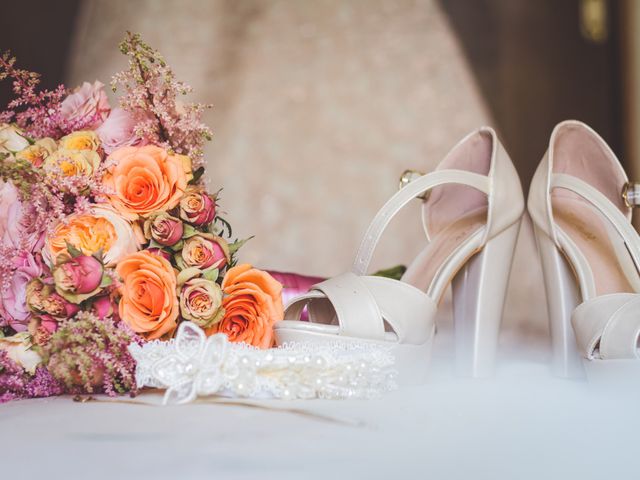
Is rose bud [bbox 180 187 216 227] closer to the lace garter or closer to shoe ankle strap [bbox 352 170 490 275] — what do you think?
the lace garter

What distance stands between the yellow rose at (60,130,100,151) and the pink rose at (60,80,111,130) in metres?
0.06

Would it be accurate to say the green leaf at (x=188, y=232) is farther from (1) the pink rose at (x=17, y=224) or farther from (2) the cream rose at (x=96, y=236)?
(1) the pink rose at (x=17, y=224)

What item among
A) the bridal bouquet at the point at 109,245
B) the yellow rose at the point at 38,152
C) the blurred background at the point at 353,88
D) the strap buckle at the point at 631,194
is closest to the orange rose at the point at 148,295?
the bridal bouquet at the point at 109,245

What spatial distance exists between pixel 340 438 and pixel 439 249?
2.32 ft

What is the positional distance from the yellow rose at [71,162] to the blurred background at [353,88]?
5.85 feet

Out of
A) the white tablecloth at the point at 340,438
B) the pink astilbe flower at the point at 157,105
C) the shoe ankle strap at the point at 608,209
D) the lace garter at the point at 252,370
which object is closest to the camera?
the white tablecloth at the point at 340,438

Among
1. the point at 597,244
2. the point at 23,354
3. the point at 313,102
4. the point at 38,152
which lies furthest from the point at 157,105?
the point at 313,102

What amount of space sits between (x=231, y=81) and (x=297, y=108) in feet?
1.02

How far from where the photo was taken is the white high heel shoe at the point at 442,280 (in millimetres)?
915

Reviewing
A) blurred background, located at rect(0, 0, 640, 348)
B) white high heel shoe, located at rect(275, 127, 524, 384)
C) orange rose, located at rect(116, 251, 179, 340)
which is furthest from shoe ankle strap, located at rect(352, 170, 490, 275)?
blurred background, located at rect(0, 0, 640, 348)

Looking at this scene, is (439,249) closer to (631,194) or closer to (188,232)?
(631,194)

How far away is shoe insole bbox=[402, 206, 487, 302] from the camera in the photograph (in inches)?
49.7

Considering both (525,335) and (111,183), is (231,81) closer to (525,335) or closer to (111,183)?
(525,335)

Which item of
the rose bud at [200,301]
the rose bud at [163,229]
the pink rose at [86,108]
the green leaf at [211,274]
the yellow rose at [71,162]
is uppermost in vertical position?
the pink rose at [86,108]
